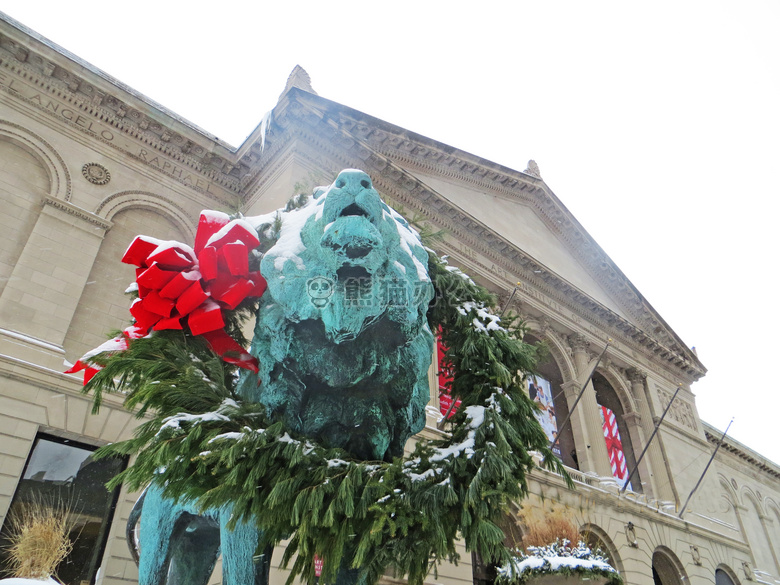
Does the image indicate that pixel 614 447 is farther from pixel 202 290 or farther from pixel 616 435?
pixel 202 290

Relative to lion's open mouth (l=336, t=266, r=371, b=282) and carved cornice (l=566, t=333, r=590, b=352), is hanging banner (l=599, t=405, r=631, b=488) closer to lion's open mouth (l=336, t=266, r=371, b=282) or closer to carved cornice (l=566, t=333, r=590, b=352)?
carved cornice (l=566, t=333, r=590, b=352)

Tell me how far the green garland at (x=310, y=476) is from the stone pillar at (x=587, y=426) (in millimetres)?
15747

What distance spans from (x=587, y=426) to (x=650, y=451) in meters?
3.67

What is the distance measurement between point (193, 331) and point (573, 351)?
18102mm

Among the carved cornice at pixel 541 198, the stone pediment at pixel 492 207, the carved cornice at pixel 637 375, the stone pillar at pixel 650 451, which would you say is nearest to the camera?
the stone pediment at pixel 492 207

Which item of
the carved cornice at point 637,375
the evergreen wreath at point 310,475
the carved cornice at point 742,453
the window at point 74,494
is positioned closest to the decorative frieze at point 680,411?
the carved cornice at point 637,375

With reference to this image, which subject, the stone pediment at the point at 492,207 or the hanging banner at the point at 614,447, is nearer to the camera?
the stone pediment at the point at 492,207

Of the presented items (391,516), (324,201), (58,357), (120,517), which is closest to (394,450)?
(391,516)

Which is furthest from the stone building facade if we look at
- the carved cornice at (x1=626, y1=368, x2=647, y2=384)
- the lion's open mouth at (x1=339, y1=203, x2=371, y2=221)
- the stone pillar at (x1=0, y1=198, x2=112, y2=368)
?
the lion's open mouth at (x1=339, y1=203, x2=371, y2=221)

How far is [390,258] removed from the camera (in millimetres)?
1812

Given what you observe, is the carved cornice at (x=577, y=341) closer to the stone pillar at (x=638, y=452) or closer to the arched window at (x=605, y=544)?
the stone pillar at (x=638, y=452)

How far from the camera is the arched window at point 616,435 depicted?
17562 millimetres

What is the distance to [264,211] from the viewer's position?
40.2 ft

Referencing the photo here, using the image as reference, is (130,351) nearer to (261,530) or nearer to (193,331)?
(193,331)
